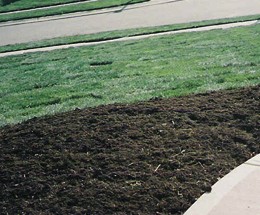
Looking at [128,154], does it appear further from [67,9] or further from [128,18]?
[67,9]

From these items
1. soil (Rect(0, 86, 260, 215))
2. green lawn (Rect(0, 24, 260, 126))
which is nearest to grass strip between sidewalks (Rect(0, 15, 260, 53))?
green lawn (Rect(0, 24, 260, 126))

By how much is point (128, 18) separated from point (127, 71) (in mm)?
9212

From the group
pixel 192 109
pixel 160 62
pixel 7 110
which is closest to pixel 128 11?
pixel 160 62

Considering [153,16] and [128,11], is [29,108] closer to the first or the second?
[153,16]

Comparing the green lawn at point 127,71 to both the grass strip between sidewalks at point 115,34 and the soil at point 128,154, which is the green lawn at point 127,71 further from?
the grass strip between sidewalks at point 115,34

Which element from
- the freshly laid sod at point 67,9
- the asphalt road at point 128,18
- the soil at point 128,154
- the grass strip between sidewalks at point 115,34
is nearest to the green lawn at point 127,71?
the soil at point 128,154

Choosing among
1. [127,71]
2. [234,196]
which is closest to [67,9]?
[127,71]

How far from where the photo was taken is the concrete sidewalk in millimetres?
3033

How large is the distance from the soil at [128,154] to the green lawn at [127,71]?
30.9 inches

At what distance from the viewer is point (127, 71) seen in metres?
7.84

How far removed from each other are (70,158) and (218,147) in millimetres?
1581

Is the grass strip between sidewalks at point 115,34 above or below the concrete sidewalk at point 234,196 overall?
below

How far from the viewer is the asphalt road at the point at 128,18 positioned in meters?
14.8

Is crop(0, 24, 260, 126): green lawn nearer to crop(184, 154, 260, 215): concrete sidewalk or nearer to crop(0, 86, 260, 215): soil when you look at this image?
crop(0, 86, 260, 215): soil
